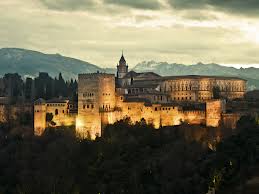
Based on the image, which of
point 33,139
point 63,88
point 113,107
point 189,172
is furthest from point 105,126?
point 63,88

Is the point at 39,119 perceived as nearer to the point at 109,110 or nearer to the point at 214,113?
the point at 109,110

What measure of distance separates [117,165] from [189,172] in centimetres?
718

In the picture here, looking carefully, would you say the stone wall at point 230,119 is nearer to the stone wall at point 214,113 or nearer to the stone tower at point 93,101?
the stone wall at point 214,113

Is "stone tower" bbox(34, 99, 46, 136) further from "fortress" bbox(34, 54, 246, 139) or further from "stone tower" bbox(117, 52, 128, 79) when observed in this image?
"stone tower" bbox(117, 52, 128, 79)

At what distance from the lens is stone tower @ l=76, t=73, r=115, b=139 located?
58812mm

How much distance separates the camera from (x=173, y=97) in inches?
2849

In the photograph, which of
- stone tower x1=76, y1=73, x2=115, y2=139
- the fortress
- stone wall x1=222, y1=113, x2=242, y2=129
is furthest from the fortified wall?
stone wall x1=222, y1=113, x2=242, y2=129

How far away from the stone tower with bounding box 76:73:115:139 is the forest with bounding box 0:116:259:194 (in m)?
1.24

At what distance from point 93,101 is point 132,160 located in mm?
9345

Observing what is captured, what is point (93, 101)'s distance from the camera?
5934 cm

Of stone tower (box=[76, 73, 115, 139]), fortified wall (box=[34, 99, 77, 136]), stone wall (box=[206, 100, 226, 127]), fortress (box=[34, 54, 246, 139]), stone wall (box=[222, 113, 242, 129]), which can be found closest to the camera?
stone wall (box=[222, 113, 242, 129])

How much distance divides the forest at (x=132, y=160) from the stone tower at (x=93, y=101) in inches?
48.6

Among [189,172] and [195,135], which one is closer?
[189,172]

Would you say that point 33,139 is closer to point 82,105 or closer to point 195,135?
point 82,105
